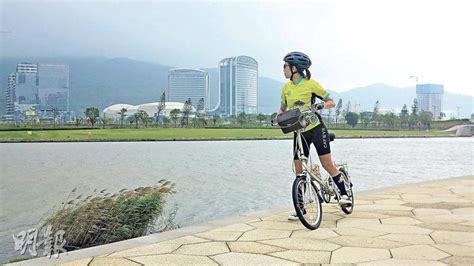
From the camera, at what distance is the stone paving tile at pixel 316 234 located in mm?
3791

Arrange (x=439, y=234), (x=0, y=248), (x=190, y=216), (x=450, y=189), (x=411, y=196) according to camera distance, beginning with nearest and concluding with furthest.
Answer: (x=439, y=234), (x=0, y=248), (x=411, y=196), (x=450, y=189), (x=190, y=216)

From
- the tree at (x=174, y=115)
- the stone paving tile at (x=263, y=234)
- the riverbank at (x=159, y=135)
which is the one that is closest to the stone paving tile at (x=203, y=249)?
the stone paving tile at (x=263, y=234)

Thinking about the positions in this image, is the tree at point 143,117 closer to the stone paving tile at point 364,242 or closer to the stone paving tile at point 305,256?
the stone paving tile at point 364,242

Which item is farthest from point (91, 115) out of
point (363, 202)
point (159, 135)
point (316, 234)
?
point (316, 234)

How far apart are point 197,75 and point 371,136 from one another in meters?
29.2

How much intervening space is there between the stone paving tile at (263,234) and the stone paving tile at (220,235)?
6 cm

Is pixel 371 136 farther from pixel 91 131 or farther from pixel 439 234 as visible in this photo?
pixel 439 234

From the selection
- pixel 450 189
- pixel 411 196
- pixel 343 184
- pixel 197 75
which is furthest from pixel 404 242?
pixel 197 75

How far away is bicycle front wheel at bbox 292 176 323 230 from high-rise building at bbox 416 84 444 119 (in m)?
109

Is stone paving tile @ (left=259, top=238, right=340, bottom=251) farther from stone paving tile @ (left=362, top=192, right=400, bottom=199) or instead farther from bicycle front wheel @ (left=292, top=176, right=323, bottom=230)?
stone paving tile @ (left=362, top=192, right=400, bottom=199)

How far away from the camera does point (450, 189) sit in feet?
22.4

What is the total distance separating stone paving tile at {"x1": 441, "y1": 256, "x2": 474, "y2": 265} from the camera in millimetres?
3035

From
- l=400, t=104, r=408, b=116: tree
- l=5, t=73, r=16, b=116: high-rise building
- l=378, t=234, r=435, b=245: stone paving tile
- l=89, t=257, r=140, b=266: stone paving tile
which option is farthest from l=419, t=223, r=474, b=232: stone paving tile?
l=400, t=104, r=408, b=116: tree

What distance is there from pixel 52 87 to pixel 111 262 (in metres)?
31.8
